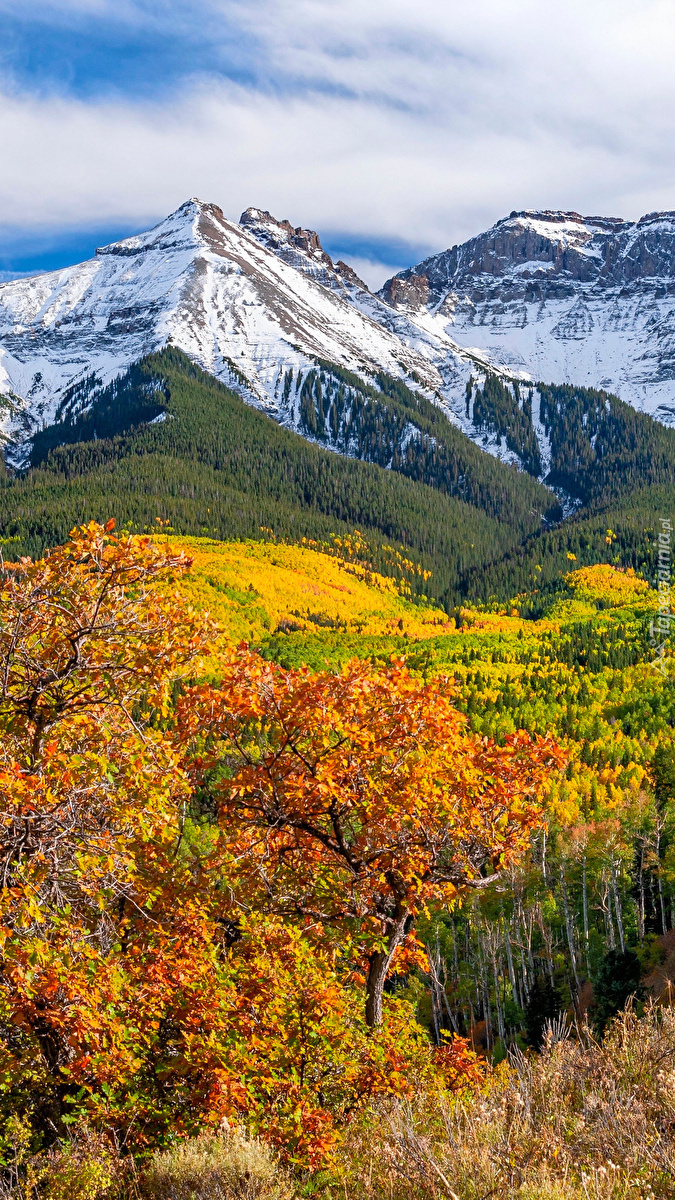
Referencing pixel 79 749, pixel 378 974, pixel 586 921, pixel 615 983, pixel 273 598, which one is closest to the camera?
pixel 79 749

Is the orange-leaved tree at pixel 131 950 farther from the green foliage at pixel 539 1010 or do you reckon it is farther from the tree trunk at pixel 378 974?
the green foliage at pixel 539 1010

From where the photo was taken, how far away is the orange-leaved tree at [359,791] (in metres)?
10.4

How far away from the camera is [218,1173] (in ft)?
24.5

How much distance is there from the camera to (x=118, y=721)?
10859 mm

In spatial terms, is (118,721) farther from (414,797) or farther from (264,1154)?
(264,1154)

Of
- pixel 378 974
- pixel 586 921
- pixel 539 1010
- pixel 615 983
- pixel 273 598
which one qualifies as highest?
pixel 378 974

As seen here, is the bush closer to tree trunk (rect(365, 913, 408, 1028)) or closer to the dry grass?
the dry grass

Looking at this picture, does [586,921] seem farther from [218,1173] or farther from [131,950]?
[218,1173]

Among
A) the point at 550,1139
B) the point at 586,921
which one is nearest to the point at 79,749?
the point at 550,1139

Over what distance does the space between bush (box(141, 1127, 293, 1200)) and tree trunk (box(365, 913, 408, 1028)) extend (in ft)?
10.0

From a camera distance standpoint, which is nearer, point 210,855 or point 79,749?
point 79,749

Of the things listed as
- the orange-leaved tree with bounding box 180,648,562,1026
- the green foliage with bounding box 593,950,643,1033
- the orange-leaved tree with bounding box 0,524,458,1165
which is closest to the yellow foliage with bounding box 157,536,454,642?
the green foliage with bounding box 593,950,643,1033

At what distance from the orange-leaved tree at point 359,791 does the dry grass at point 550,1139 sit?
2.83 m

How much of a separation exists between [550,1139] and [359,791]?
4.84m
